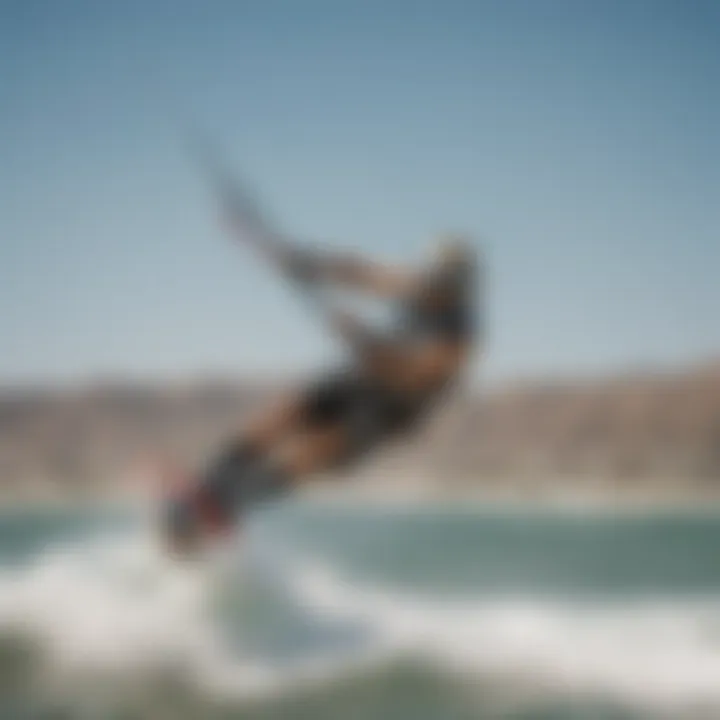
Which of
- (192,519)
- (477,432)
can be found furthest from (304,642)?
(477,432)

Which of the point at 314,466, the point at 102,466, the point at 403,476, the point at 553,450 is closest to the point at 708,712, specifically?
the point at 314,466

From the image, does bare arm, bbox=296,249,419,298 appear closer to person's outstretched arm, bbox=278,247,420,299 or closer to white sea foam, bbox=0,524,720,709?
person's outstretched arm, bbox=278,247,420,299

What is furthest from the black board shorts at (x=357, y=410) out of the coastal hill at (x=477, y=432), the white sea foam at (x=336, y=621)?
the coastal hill at (x=477, y=432)

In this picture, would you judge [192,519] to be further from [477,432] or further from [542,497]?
[542,497]

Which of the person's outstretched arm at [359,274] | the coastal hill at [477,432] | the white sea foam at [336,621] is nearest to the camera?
the person's outstretched arm at [359,274]

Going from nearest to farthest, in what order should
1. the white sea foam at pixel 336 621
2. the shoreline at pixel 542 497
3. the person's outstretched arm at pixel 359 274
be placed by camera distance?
the person's outstretched arm at pixel 359 274, the white sea foam at pixel 336 621, the shoreline at pixel 542 497

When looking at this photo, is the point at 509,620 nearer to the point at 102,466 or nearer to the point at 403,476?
the point at 102,466

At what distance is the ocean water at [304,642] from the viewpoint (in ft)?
20.8

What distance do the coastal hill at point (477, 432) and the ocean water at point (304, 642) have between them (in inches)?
56.3

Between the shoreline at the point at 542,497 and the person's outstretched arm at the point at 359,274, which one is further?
the shoreline at the point at 542,497

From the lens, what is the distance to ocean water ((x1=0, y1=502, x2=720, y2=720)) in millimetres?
6344

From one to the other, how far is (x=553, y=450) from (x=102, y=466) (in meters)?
17.0

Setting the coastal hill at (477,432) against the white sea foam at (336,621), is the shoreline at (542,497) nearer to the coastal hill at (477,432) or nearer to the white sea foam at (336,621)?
the coastal hill at (477,432)

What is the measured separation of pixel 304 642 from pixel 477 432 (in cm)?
1958
